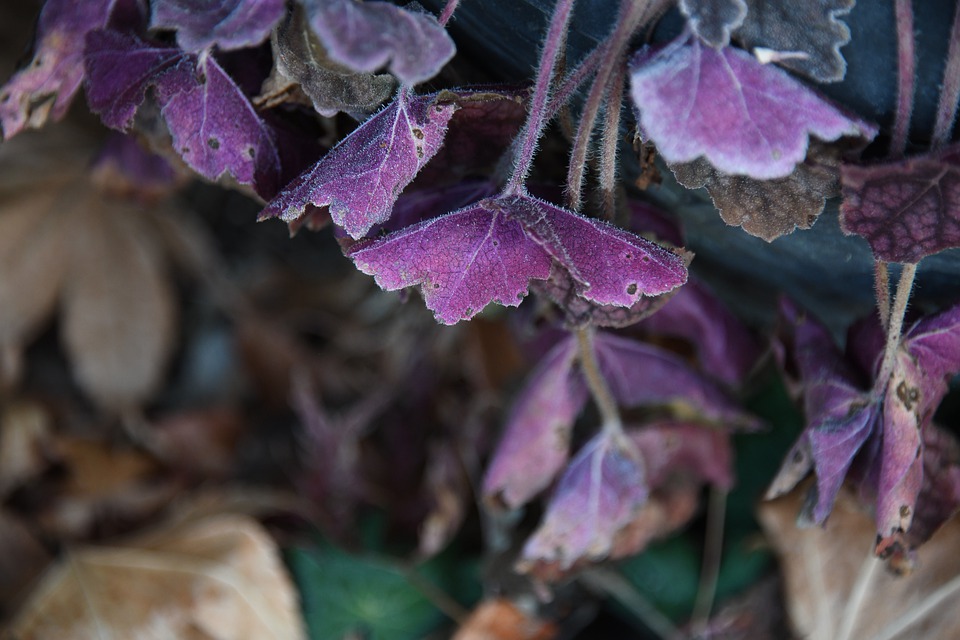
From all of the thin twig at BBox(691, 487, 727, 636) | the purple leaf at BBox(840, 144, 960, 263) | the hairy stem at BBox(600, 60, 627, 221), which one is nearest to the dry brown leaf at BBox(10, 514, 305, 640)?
the thin twig at BBox(691, 487, 727, 636)

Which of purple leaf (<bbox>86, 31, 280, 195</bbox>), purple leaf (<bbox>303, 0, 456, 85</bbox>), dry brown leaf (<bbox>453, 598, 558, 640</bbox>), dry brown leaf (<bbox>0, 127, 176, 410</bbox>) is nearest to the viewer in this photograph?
purple leaf (<bbox>303, 0, 456, 85</bbox>)

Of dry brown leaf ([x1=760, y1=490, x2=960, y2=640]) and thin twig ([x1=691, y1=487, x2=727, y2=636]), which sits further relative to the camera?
thin twig ([x1=691, y1=487, x2=727, y2=636])

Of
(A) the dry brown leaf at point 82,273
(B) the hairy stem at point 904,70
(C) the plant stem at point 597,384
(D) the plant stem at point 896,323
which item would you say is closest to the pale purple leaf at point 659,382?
(C) the plant stem at point 597,384

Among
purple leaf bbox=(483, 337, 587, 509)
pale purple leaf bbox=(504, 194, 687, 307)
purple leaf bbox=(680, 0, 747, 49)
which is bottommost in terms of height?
purple leaf bbox=(483, 337, 587, 509)

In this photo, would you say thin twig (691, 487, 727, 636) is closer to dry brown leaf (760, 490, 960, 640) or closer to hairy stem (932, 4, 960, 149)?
dry brown leaf (760, 490, 960, 640)

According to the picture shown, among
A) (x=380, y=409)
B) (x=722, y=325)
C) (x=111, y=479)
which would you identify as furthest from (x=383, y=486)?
(x=722, y=325)
